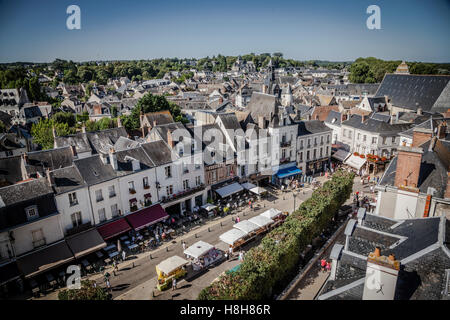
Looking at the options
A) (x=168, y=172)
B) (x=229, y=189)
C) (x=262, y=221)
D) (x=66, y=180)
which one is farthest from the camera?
(x=229, y=189)

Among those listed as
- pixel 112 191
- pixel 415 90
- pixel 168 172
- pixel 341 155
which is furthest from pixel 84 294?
pixel 415 90

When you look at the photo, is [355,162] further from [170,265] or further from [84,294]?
[84,294]

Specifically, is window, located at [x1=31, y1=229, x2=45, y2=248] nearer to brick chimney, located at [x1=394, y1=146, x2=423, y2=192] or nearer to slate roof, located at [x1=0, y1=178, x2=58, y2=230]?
slate roof, located at [x1=0, y1=178, x2=58, y2=230]

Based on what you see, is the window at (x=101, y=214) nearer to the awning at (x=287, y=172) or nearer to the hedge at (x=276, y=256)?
the hedge at (x=276, y=256)

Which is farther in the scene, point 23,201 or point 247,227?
point 247,227

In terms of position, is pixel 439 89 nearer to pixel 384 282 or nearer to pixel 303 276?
pixel 303 276

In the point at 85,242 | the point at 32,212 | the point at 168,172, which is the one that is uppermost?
the point at 168,172

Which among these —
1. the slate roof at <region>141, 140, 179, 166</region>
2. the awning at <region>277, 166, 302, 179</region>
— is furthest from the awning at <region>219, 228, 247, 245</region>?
the awning at <region>277, 166, 302, 179</region>
